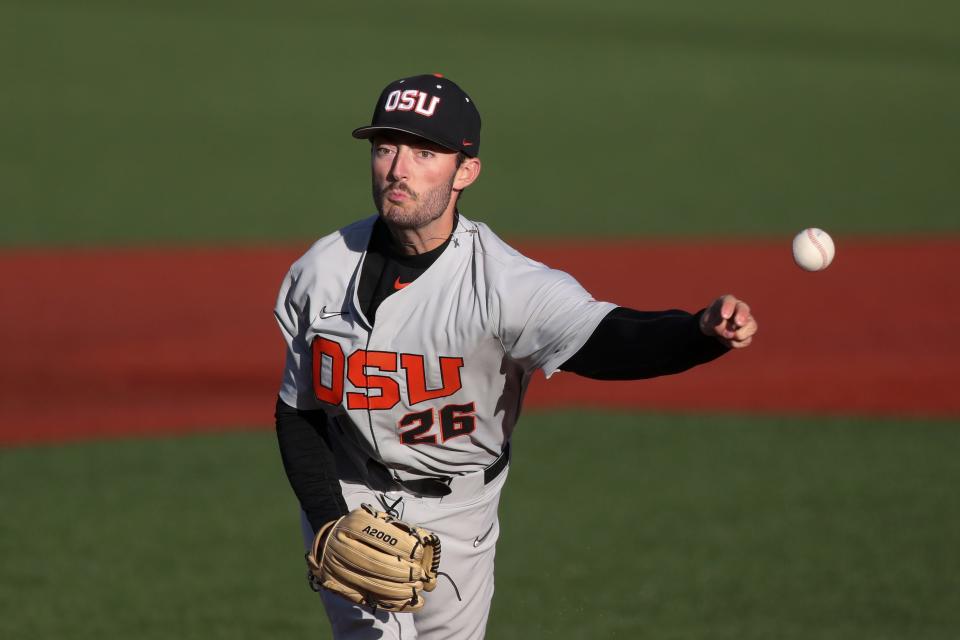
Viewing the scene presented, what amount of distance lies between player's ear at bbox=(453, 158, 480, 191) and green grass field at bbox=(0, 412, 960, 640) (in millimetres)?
2655

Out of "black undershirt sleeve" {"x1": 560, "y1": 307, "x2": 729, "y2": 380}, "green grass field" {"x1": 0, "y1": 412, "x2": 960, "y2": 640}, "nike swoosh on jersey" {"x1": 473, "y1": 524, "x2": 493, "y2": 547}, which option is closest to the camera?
"black undershirt sleeve" {"x1": 560, "y1": 307, "x2": 729, "y2": 380}

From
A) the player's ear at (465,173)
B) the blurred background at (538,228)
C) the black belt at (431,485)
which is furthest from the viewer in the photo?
the blurred background at (538,228)

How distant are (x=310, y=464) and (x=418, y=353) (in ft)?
1.55

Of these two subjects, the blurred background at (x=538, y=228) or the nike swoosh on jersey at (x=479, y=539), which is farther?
the blurred background at (x=538, y=228)

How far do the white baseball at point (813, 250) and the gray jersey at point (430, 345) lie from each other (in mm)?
568

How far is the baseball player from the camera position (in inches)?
133

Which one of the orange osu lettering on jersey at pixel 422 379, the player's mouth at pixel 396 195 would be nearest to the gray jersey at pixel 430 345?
the orange osu lettering on jersey at pixel 422 379

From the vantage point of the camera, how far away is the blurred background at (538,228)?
19.9 feet

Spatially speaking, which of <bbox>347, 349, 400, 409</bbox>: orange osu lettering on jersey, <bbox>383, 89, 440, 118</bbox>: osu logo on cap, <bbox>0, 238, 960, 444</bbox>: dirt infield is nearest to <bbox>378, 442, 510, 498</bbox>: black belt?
<bbox>347, 349, 400, 409</bbox>: orange osu lettering on jersey

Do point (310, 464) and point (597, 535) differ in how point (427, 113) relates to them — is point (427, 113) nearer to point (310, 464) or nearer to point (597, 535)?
point (310, 464)

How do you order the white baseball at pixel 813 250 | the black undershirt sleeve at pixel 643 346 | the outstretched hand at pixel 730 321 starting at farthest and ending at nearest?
the white baseball at pixel 813 250 < the black undershirt sleeve at pixel 643 346 < the outstretched hand at pixel 730 321

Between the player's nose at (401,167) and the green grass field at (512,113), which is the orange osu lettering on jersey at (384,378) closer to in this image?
the player's nose at (401,167)

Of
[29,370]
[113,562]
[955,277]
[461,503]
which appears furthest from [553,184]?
[461,503]

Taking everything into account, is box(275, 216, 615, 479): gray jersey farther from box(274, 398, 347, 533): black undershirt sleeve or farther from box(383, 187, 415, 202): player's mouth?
box(383, 187, 415, 202): player's mouth
